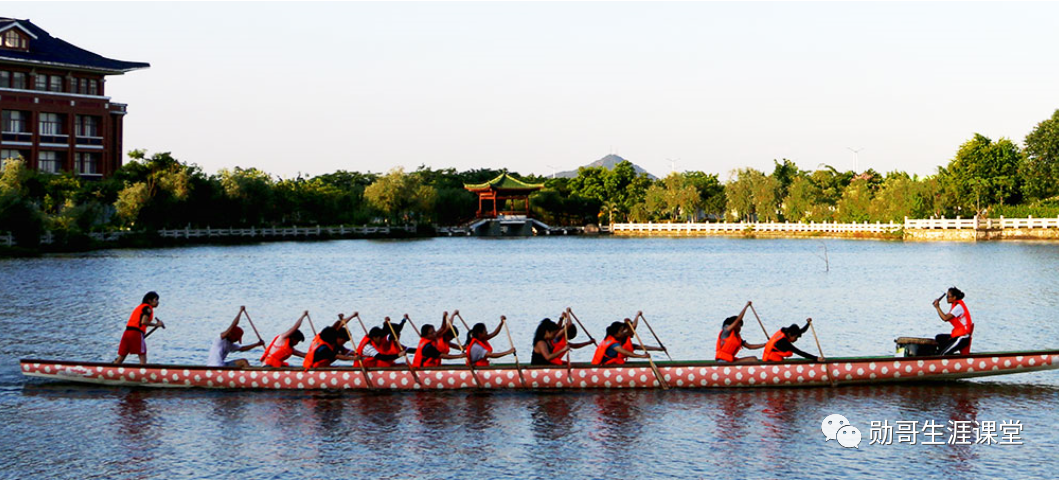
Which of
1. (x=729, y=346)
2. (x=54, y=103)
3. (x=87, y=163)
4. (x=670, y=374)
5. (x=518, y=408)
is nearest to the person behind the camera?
(x=518, y=408)

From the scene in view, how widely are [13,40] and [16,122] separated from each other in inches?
248

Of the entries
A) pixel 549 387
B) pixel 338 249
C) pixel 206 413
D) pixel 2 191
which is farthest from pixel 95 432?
pixel 338 249

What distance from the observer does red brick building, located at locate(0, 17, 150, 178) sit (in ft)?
269

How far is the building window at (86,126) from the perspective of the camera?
8725 cm

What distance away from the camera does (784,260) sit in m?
69.8

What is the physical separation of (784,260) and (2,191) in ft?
157

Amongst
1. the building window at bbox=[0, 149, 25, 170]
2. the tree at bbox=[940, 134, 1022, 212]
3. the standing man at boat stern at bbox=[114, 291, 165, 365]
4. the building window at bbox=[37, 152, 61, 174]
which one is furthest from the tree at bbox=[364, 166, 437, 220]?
the standing man at boat stern at bbox=[114, 291, 165, 365]

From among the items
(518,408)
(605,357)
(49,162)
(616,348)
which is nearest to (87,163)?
(49,162)

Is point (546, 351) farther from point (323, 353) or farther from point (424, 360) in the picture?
point (323, 353)

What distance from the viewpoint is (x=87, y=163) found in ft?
291

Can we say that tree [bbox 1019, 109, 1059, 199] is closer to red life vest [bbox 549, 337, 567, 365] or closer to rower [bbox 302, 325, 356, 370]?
red life vest [bbox 549, 337, 567, 365]

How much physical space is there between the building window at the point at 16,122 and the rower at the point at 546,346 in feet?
246

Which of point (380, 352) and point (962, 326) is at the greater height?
point (962, 326)

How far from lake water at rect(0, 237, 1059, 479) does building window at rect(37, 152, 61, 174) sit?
144ft
